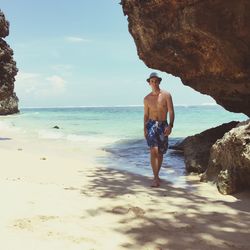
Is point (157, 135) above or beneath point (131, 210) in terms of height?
above

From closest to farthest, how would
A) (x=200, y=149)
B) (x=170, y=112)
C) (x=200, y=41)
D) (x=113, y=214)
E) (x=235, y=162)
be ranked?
(x=113, y=214) → (x=235, y=162) → (x=170, y=112) → (x=200, y=149) → (x=200, y=41)

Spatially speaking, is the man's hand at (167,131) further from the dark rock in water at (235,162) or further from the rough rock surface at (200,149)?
the rough rock surface at (200,149)

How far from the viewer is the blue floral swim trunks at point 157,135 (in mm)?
6695

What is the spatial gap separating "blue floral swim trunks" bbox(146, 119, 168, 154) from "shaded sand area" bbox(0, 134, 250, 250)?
700 millimetres

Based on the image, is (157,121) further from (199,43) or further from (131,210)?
(199,43)

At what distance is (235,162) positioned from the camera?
19.5 feet

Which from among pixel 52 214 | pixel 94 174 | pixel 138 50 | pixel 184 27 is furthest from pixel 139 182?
pixel 138 50

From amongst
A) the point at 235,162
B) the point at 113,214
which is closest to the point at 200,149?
the point at 235,162

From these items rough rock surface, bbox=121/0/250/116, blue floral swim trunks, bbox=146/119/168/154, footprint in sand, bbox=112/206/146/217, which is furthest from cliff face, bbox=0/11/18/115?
footprint in sand, bbox=112/206/146/217

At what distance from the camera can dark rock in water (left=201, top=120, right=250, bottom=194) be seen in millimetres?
5828

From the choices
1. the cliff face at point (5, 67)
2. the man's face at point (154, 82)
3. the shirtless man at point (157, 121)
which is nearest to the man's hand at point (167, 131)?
the shirtless man at point (157, 121)

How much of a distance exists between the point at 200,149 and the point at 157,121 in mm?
2595

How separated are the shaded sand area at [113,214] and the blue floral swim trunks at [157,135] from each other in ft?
2.30

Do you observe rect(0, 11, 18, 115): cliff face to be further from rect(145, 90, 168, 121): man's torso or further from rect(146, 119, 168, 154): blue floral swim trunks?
rect(146, 119, 168, 154): blue floral swim trunks
